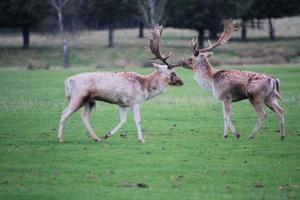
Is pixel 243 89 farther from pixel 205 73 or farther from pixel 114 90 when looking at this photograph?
pixel 114 90

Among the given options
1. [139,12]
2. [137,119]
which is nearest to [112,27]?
[139,12]

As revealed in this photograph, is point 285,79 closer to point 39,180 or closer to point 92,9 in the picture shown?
point 39,180

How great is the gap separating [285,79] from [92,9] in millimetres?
37139

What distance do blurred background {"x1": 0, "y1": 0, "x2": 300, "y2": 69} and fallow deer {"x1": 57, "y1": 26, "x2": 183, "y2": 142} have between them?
1404 inches

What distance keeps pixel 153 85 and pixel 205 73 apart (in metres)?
1.62

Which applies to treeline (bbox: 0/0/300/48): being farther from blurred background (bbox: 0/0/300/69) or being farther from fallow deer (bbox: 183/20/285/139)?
fallow deer (bbox: 183/20/285/139)

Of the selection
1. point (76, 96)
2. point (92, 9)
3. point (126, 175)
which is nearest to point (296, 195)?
point (126, 175)

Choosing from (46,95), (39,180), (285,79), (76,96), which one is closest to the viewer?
(39,180)

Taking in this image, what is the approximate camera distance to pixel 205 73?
1866 cm

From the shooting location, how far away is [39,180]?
39.9ft

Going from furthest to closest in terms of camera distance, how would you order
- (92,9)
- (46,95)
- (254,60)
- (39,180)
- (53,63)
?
(92,9), (53,63), (254,60), (46,95), (39,180)

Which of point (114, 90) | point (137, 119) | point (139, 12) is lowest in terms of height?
point (137, 119)

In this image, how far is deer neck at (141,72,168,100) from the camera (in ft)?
57.9

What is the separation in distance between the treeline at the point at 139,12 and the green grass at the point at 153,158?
38207 millimetres
